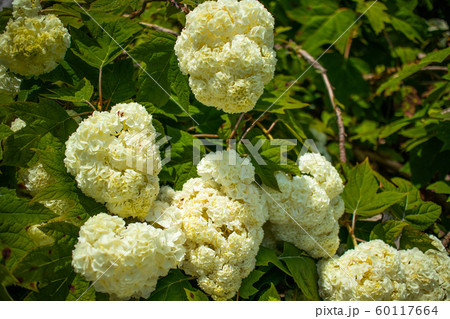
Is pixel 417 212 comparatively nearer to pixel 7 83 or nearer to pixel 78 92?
pixel 78 92

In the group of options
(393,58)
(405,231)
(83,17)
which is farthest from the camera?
(393,58)

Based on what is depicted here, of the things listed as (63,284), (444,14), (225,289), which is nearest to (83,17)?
(63,284)

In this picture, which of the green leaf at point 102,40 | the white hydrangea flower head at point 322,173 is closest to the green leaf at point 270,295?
the white hydrangea flower head at point 322,173

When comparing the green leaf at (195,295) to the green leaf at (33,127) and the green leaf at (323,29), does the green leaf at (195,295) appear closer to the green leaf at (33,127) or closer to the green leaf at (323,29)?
the green leaf at (33,127)

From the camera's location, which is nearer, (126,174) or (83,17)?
(126,174)

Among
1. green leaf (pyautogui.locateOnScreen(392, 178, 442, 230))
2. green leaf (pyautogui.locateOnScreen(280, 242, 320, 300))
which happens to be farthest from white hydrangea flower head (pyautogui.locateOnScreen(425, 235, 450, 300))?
green leaf (pyautogui.locateOnScreen(280, 242, 320, 300))

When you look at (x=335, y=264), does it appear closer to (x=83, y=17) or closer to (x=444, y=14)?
(x=83, y=17)
